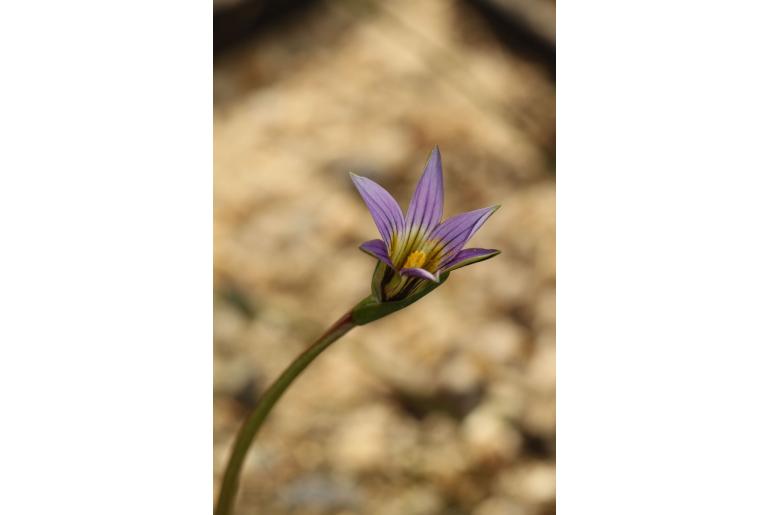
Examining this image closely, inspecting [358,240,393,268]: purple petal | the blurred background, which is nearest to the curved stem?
[358,240,393,268]: purple petal

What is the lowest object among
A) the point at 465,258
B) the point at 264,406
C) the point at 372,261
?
the point at 264,406

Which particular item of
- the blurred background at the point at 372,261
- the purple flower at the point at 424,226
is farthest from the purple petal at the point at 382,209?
the blurred background at the point at 372,261

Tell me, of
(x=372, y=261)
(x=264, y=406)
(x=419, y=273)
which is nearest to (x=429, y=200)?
(x=419, y=273)

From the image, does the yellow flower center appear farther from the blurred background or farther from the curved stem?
the blurred background

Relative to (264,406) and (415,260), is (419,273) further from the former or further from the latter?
(264,406)

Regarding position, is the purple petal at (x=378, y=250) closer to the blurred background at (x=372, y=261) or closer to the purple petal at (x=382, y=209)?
the purple petal at (x=382, y=209)
